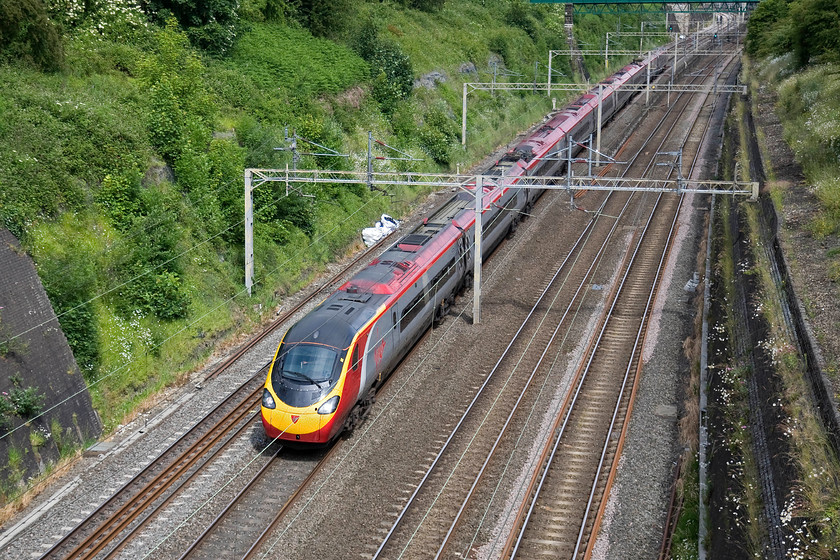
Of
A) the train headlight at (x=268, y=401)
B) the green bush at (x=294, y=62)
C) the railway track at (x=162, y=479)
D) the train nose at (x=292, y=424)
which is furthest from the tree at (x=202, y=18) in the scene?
the train nose at (x=292, y=424)

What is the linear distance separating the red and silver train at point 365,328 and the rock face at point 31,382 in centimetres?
462

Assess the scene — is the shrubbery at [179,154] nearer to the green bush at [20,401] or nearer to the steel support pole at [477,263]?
the green bush at [20,401]

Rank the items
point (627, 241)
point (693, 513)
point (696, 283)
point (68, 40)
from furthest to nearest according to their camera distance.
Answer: point (627, 241) → point (68, 40) → point (696, 283) → point (693, 513)

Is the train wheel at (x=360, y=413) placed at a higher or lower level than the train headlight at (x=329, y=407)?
lower

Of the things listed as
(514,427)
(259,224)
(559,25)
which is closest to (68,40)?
(259,224)

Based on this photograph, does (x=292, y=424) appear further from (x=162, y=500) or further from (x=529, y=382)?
(x=529, y=382)

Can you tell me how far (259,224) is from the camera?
29.4 metres

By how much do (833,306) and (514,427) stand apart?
8.72 m

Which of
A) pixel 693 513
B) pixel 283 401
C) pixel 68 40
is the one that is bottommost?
pixel 693 513

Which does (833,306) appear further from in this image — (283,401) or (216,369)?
(216,369)

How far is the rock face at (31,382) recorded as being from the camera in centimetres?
1755

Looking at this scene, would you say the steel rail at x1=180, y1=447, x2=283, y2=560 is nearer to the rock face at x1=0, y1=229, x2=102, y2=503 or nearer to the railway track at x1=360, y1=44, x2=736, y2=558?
the railway track at x1=360, y1=44, x2=736, y2=558

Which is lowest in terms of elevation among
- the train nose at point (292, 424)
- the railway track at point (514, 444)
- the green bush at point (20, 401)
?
the railway track at point (514, 444)

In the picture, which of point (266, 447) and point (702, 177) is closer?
point (266, 447)
